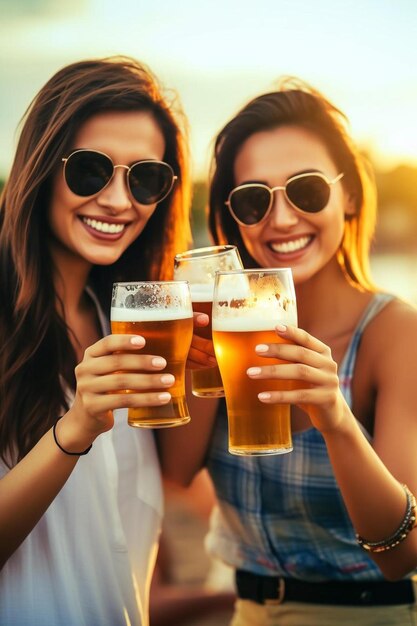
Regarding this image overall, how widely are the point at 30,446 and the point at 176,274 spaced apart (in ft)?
2.42

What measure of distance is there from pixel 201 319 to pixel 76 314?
2.40 feet

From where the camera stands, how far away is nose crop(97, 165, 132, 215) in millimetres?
2783

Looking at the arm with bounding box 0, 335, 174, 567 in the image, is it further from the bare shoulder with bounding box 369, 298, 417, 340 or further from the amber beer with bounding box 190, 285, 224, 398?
the bare shoulder with bounding box 369, 298, 417, 340

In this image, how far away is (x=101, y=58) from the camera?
118 inches

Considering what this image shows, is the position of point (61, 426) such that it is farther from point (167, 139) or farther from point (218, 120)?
point (218, 120)

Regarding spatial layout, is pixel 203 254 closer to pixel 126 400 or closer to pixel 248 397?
pixel 248 397

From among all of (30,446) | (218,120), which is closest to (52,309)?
(30,446)

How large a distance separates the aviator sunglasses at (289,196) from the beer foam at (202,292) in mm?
587

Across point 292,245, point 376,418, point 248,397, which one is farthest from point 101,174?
point 376,418

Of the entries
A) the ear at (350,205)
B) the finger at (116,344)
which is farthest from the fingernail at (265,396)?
the ear at (350,205)

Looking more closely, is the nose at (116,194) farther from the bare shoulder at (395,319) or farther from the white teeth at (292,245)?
the bare shoulder at (395,319)

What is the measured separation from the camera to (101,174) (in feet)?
9.07

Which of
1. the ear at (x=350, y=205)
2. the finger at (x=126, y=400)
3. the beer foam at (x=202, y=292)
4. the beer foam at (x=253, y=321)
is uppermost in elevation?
the ear at (x=350, y=205)

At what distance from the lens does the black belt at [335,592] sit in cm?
289
